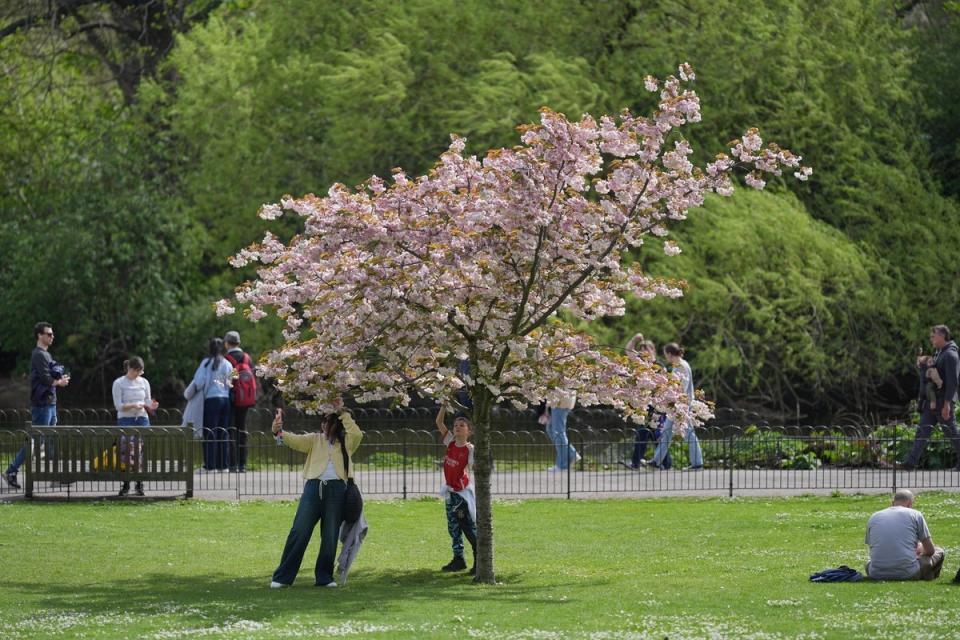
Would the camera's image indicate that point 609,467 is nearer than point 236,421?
Yes

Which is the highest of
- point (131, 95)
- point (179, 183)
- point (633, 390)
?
point (131, 95)

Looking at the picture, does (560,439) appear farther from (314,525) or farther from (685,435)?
(314,525)

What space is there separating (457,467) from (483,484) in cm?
70

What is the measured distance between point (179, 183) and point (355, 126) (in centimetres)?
879

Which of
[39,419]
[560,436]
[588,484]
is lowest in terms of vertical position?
[588,484]

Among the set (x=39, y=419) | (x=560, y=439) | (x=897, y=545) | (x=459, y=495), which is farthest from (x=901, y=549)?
(x=39, y=419)

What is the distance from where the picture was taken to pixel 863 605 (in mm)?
12156

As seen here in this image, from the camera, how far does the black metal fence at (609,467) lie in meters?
21.7

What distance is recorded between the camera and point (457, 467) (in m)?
15.7

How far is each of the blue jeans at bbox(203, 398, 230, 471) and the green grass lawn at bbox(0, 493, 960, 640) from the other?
2.26m

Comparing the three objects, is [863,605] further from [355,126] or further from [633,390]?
[355,126]

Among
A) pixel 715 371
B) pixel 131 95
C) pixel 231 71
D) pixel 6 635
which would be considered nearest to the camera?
pixel 6 635

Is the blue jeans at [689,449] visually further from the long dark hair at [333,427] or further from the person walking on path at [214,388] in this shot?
the long dark hair at [333,427]

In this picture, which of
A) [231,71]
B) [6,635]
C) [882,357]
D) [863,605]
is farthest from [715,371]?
[6,635]
